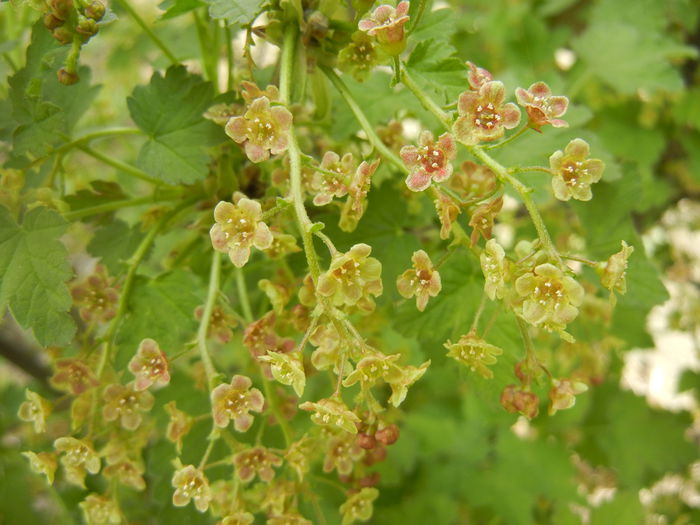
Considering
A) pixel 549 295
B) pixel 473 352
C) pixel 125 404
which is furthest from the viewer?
pixel 125 404

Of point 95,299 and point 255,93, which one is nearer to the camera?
point 255,93

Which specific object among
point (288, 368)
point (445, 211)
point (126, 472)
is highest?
point (445, 211)

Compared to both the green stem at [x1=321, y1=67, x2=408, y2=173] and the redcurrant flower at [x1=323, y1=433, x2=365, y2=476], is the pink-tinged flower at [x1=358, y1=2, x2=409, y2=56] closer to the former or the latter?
the green stem at [x1=321, y1=67, x2=408, y2=173]

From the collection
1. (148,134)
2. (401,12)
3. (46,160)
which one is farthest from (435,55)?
(46,160)

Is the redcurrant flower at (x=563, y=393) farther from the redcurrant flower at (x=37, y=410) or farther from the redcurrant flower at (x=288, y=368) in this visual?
the redcurrant flower at (x=37, y=410)

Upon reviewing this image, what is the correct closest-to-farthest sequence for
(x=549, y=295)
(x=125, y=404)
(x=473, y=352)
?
(x=549, y=295) → (x=473, y=352) → (x=125, y=404)

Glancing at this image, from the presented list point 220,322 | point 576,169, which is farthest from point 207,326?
point 576,169

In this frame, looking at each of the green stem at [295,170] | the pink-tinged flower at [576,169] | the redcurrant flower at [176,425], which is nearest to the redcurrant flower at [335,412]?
the green stem at [295,170]

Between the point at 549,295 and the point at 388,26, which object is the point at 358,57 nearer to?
the point at 388,26
